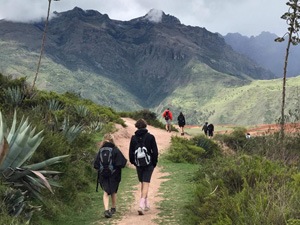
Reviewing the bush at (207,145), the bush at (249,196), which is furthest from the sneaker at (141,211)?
the bush at (207,145)

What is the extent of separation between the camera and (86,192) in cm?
979

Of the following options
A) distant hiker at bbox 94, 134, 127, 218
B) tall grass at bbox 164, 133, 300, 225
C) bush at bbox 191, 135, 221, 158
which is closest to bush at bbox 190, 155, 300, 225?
tall grass at bbox 164, 133, 300, 225

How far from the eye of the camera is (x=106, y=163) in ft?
24.3

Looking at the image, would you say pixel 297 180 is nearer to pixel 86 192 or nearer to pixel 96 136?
pixel 86 192

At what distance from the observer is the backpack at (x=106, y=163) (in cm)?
741

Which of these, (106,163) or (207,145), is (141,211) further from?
(207,145)

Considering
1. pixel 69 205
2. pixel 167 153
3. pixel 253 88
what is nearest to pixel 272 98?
pixel 253 88

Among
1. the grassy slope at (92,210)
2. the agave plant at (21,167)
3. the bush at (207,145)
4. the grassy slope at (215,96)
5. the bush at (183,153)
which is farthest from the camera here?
the grassy slope at (215,96)

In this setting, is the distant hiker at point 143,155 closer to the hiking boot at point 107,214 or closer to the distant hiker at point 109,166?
the distant hiker at point 109,166

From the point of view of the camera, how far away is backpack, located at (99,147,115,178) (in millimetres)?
7406

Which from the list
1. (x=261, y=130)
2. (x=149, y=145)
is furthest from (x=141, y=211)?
(x=261, y=130)

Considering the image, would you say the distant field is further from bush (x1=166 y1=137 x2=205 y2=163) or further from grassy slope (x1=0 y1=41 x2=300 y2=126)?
grassy slope (x1=0 y1=41 x2=300 y2=126)

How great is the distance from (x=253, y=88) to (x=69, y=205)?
154 metres

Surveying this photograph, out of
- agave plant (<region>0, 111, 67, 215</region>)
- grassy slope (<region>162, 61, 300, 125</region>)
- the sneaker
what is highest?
grassy slope (<region>162, 61, 300, 125</region>)
